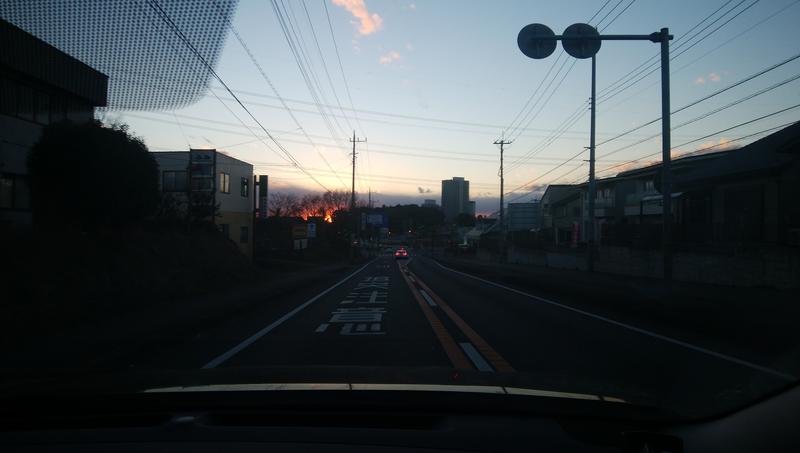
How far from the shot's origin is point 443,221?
577 feet

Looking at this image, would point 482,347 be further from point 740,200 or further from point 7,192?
point 740,200

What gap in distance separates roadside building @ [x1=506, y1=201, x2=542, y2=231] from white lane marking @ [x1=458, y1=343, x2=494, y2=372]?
7087 centimetres

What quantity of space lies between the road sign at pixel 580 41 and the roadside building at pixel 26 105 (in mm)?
13132

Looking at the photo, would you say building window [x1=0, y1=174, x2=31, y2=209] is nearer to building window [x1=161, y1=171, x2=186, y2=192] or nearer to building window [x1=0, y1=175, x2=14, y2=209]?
building window [x1=0, y1=175, x2=14, y2=209]

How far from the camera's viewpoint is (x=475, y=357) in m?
8.00

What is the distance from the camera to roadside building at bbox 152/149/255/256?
33.4 metres

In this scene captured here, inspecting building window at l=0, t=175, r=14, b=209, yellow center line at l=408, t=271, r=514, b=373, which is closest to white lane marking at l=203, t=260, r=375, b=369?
yellow center line at l=408, t=271, r=514, b=373

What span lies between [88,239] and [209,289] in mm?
4847

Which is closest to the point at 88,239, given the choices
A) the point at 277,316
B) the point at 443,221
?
the point at 277,316

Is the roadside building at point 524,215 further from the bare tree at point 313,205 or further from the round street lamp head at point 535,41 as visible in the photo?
the round street lamp head at point 535,41

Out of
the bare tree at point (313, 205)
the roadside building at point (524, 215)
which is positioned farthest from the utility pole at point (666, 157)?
the bare tree at point (313, 205)

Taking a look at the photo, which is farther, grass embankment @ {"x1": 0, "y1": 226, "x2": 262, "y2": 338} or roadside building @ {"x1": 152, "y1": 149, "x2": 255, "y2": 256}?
roadside building @ {"x1": 152, "y1": 149, "x2": 255, "y2": 256}

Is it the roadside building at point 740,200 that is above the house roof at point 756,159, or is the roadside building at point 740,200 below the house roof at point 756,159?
below

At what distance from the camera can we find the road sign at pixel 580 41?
43.5 ft
